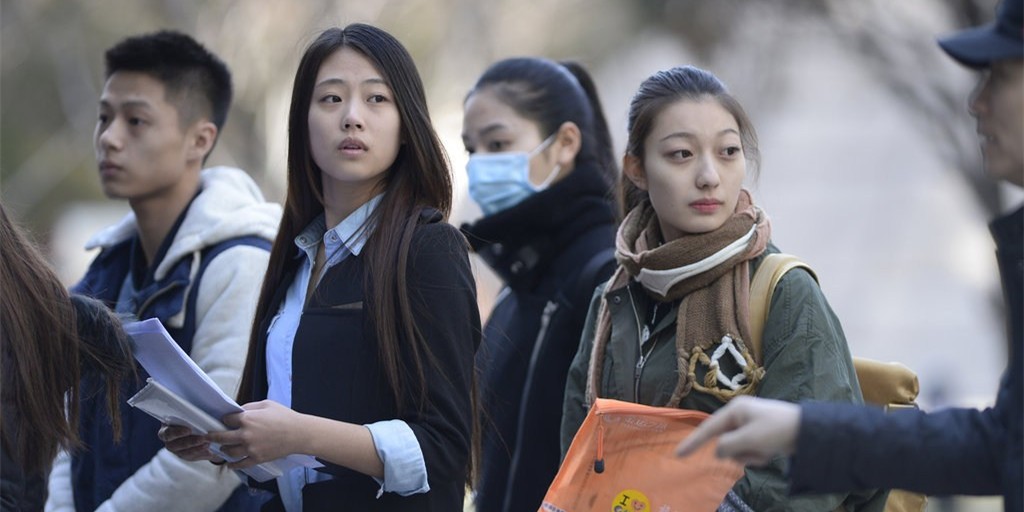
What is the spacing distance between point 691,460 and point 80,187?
861 inches

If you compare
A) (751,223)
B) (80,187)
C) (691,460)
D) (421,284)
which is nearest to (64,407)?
(421,284)

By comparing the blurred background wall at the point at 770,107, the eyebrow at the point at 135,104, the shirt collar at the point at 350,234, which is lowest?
the shirt collar at the point at 350,234

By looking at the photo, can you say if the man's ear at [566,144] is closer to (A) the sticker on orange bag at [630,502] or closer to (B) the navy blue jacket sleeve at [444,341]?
(B) the navy blue jacket sleeve at [444,341]

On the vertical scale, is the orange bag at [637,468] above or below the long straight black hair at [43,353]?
below

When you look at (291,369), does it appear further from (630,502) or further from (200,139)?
(200,139)

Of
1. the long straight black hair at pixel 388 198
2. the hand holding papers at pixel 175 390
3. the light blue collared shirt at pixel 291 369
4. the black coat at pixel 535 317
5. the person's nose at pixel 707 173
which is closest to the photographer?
the hand holding papers at pixel 175 390

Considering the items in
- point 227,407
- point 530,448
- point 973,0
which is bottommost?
point 530,448

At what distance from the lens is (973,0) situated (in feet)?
27.6

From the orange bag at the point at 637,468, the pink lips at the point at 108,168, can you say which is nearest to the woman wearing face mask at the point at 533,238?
the orange bag at the point at 637,468

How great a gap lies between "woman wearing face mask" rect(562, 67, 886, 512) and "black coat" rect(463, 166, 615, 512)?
55cm

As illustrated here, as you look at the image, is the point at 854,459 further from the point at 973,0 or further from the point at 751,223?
the point at 973,0

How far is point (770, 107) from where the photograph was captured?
15.8 m

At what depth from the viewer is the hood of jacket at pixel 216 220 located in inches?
160

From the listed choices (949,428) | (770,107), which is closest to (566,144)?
(949,428)
